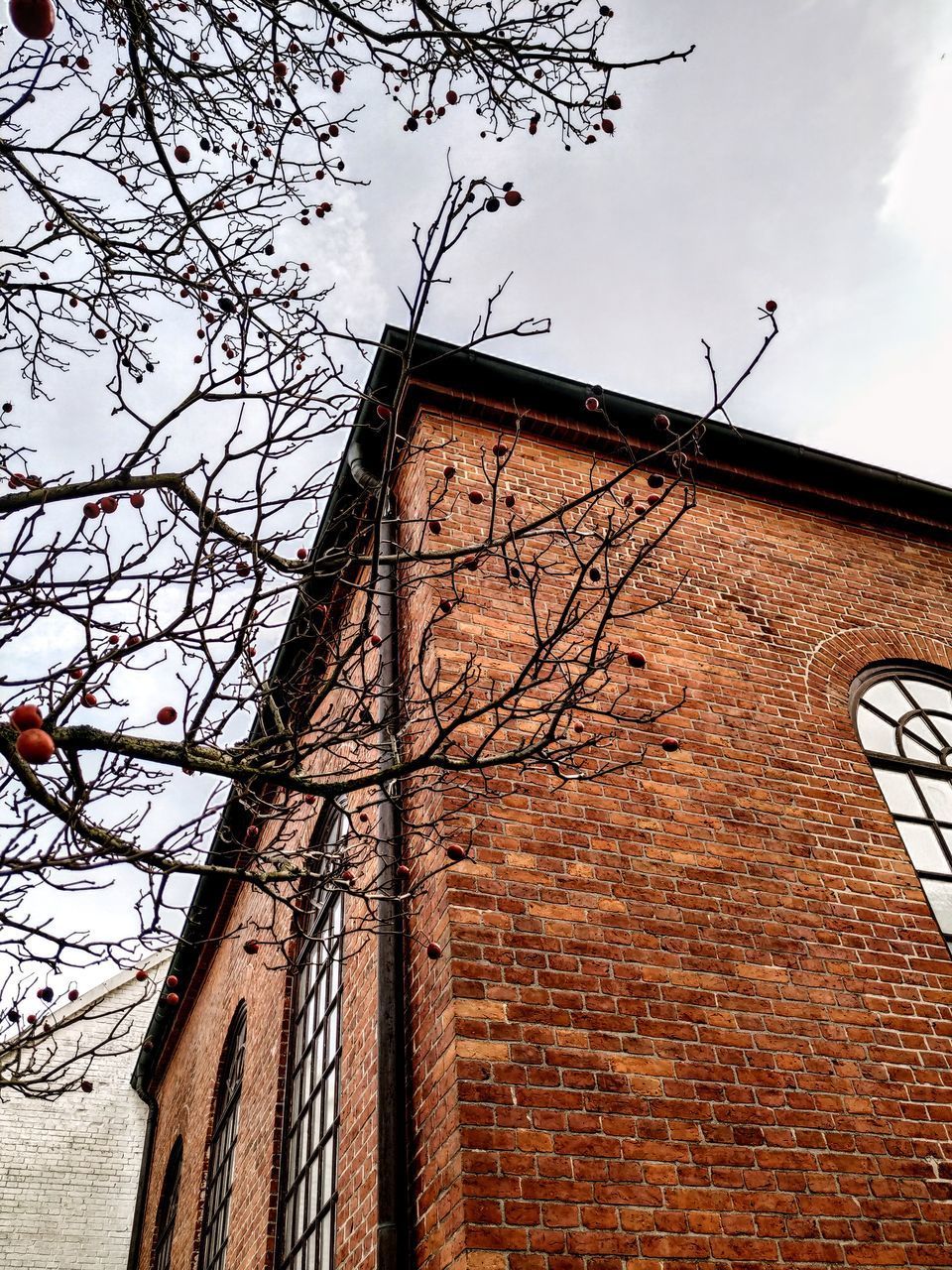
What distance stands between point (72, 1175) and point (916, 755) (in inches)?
488

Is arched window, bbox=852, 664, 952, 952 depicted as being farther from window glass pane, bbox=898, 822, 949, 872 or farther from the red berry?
the red berry

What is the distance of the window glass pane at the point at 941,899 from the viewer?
5.05 m

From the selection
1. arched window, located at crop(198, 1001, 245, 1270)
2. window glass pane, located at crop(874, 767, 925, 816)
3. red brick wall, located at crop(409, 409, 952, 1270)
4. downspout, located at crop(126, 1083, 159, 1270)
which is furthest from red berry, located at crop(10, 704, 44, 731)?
downspout, located at crop(126, 1083, 159, 1270)

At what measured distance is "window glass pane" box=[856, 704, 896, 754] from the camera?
5.66 metres

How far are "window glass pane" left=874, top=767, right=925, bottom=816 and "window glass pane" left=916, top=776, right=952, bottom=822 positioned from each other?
0.09 metres

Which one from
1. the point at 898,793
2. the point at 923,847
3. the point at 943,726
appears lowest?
the point at 923,847

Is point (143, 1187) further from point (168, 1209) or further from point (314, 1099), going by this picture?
point (314, 1099)

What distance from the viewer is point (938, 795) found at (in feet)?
18.5

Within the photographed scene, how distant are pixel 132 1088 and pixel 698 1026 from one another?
12257mm

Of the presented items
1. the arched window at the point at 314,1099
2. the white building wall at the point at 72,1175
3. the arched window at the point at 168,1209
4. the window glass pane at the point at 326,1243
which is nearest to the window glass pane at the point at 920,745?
the arched window at the point at 314,1099

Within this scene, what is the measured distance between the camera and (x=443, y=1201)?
3355 millimetres

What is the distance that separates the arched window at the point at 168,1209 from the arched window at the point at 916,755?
8640mm

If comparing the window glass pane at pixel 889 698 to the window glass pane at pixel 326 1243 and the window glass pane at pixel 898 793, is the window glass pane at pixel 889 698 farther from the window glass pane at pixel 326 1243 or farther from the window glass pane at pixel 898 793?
the window glass pane at pixel 326 1243

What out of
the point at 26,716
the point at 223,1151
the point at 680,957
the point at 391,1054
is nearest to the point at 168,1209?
the point at 223,1151
